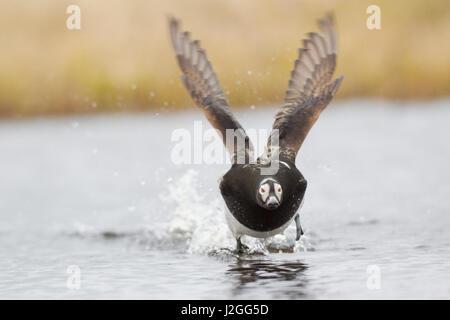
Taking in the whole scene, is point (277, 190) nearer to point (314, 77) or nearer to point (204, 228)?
point (314, 77)

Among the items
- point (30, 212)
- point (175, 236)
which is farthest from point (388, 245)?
point (30, 212)

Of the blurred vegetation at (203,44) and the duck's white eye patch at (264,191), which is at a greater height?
the blurred vegetation at (203,44)

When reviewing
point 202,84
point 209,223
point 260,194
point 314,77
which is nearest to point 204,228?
point 209,223

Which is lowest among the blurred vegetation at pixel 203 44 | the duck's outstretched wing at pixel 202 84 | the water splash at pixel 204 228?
the water splash at pixel 204 228

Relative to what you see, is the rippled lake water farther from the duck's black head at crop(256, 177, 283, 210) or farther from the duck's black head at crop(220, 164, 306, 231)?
the duck's black head at crop(256, 177, 283, 210)

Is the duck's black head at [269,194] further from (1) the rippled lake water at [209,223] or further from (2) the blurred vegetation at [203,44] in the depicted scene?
(2) the blurred vegetation at [203,44]

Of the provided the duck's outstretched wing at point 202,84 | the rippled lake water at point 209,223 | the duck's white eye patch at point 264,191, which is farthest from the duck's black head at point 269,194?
the duck's outstretched wing at point 202,84

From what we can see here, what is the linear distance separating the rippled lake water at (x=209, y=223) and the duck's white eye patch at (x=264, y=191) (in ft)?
2.75

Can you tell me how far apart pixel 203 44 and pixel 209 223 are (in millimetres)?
12929

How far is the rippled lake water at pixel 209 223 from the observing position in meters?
8.81

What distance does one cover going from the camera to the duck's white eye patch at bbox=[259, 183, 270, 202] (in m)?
8.92

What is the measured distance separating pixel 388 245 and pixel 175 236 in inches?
123

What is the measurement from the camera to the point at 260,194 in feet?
29.4
